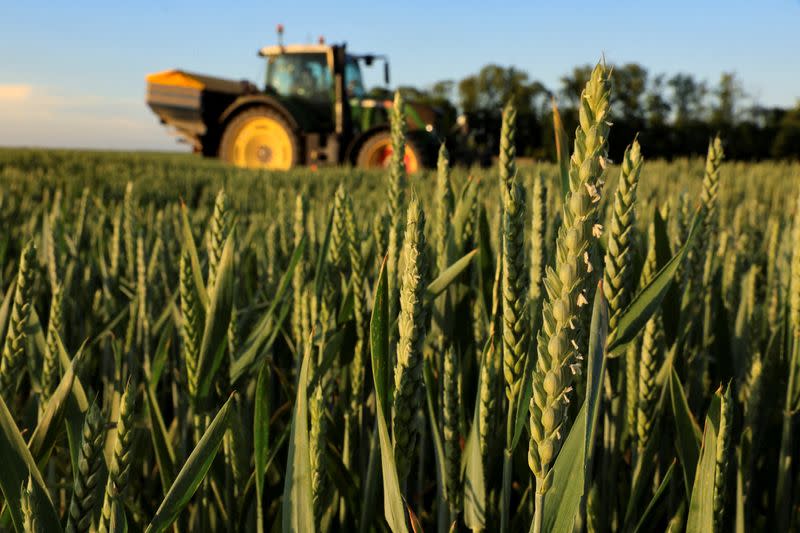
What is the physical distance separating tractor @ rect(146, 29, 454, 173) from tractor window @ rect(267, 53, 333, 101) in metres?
0.01

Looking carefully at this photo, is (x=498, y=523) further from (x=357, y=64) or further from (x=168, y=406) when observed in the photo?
(x=357, y=64)

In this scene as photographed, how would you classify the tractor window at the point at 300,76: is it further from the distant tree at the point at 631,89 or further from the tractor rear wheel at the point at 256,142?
the distant tree at the point at 631,89

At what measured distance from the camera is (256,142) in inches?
408

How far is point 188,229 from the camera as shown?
740 millimetres

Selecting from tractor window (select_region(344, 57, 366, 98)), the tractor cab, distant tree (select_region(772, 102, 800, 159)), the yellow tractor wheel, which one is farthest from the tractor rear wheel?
distant tree (select_region(772, 102, 800, 159))

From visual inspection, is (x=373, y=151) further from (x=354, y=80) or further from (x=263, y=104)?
(x=263, y=104)

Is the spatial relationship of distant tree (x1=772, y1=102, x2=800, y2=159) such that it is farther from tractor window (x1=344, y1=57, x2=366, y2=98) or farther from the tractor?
Result: tractor window (x1=344, y1=57, x2=366, y2=98)

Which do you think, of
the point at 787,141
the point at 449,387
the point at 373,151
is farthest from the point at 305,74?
the point at 787,141

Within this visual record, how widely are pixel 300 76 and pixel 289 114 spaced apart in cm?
98

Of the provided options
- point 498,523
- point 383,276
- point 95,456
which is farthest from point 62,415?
point 498,523

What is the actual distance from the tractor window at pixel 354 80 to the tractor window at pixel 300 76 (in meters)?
0.29

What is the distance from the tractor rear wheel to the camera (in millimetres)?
10125

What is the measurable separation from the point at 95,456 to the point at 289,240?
0.92 meters

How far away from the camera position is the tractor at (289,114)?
9.59 m
